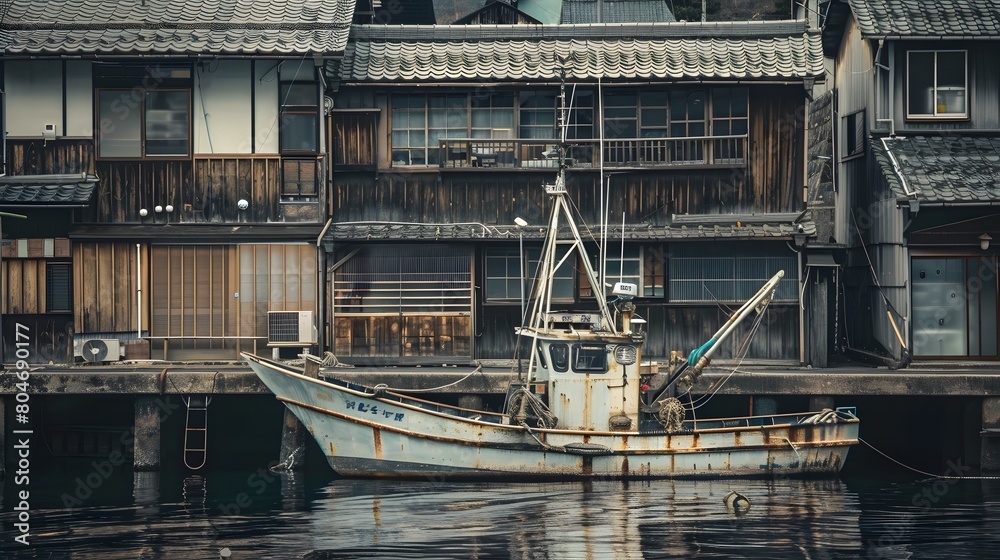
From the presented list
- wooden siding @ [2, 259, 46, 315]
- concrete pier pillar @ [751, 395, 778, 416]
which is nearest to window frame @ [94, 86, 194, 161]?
wooden siding @ [2, 259, 46, 315]

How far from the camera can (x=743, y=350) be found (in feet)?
81.1

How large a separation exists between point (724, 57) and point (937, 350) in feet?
26.2

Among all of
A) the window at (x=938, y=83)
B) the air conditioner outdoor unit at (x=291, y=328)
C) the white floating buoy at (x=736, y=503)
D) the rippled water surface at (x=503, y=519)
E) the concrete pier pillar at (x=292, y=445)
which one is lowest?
the rippled water surface at (x=503, y=519)

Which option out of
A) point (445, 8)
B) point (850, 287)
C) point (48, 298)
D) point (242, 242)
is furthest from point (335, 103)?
point (445, 8)

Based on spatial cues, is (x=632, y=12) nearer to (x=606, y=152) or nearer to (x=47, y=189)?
(x=606, y=152)

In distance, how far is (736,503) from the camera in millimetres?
18797

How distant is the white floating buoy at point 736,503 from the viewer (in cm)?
1873

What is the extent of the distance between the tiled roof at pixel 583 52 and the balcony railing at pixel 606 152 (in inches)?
57.2

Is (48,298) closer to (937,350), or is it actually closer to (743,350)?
(743,350)

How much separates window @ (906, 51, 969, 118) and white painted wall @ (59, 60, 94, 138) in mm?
18274

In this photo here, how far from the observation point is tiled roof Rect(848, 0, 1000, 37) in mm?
24250

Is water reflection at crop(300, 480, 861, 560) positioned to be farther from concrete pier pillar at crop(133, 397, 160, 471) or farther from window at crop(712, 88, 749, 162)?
window at crop(712, 88, 749, 162)

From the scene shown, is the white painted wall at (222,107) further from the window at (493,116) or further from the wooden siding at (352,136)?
the window at (493,116)

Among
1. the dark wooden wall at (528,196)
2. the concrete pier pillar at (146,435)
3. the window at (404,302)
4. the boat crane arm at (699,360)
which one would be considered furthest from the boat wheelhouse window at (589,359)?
the concrete pier pillar at (146,435)
